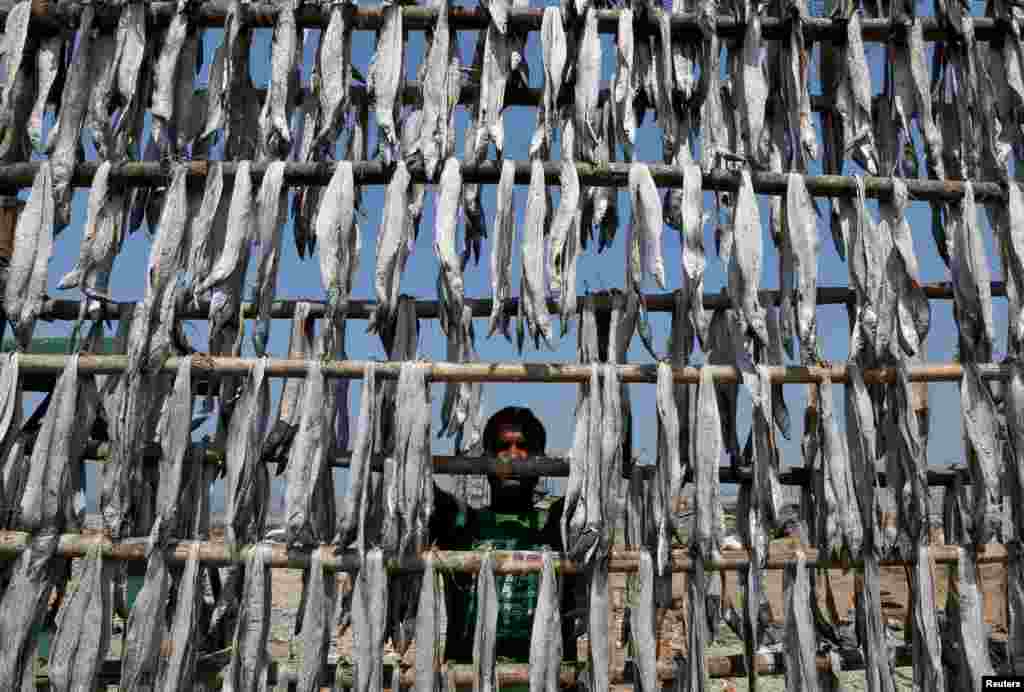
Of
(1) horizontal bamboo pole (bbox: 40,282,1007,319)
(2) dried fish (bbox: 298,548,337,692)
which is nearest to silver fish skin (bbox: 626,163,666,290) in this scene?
(1) horizontal bamboo pole (bbox: 40,282,1007,319)

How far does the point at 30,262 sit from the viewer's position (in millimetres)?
2293

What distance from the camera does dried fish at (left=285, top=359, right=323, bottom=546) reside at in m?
2.16

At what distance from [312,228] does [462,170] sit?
69 centimetres

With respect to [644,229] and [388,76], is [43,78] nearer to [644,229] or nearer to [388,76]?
[388,76]

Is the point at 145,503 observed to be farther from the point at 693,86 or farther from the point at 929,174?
the point at 929,174

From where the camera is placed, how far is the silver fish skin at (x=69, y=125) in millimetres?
2357

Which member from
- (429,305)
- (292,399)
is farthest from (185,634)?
(429,305)

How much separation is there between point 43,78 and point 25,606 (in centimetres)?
161

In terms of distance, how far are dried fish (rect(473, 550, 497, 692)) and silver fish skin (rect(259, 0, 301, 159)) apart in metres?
1.39

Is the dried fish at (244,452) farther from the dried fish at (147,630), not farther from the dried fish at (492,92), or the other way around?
the dried fish at (492,92)

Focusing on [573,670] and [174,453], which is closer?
[174,453]

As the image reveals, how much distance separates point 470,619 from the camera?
9.43ft

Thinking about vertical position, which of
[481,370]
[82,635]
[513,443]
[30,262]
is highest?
[30,262]

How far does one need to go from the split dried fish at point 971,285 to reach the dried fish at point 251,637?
7.19ft
